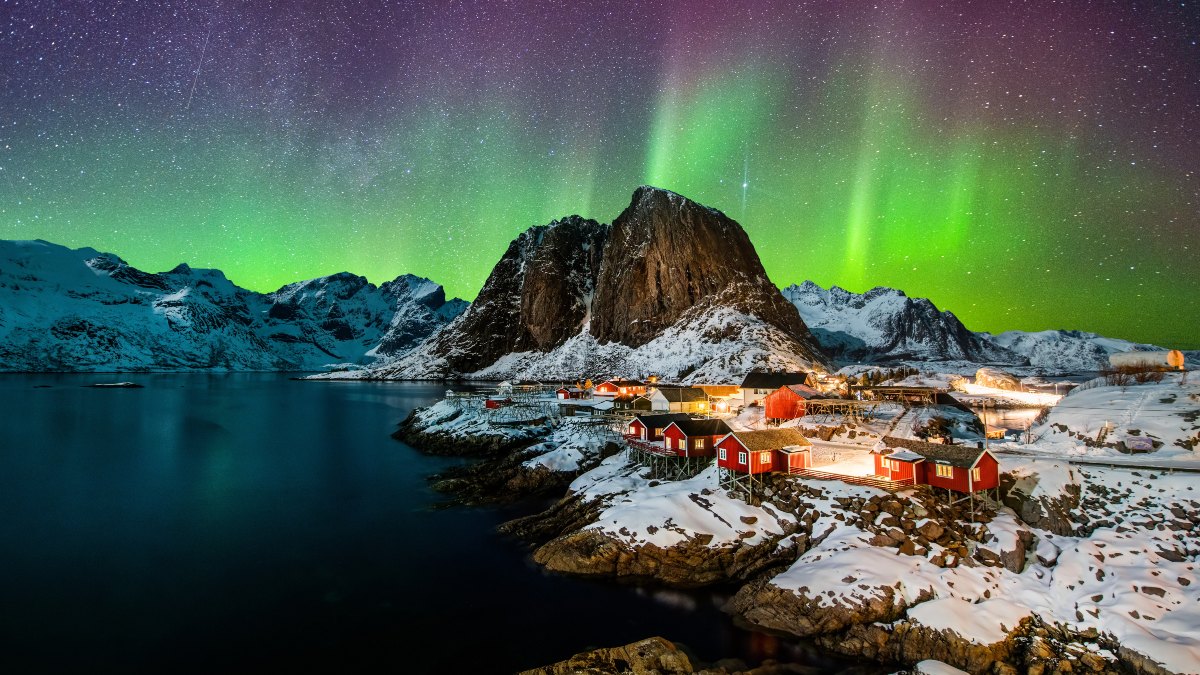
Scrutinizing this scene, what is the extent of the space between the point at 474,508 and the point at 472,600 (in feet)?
52.7

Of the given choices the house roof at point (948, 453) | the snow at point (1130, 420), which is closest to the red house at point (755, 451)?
the house roof at point (948, 453)

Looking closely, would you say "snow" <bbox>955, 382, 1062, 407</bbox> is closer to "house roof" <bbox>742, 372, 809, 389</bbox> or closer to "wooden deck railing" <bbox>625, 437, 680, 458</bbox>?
"house roof" <bbox>742, 372, 809, 389</bbox>

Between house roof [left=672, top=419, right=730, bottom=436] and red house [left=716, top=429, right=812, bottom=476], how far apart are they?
486cm

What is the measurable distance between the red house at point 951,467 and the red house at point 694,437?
1253 centimetres

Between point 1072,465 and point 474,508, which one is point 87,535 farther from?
point 1072,465

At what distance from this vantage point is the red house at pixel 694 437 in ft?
140

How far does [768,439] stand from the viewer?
1470 inches

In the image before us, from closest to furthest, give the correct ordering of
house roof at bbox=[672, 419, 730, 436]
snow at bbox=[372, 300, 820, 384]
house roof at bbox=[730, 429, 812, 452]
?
house roof at bbox=[730, 429, 812, 452]
house roof at bbox=[672, 419, 730, 436]
snow at bbox=[372, 300, 820, 384]

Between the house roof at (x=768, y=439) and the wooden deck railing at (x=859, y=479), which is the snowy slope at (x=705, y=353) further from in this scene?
the wooden deck railing at (x=859, y=479)

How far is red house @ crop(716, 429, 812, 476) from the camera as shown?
36062 millimetres

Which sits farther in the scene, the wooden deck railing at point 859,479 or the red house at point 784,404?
the red house at point 784,404

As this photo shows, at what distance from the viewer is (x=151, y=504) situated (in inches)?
1847

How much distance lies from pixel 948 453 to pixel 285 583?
131 ft

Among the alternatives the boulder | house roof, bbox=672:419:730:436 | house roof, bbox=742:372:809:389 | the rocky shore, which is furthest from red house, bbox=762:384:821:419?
the boulder
